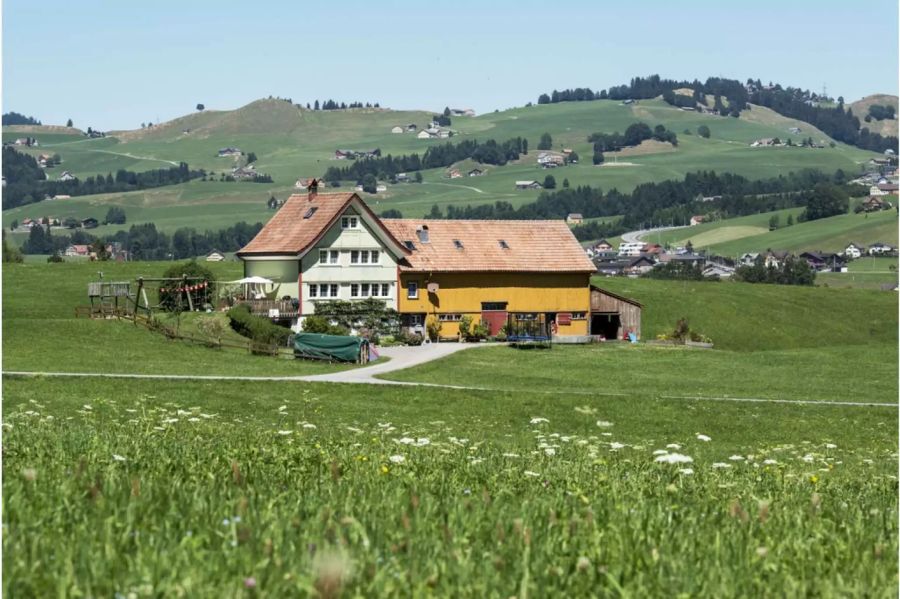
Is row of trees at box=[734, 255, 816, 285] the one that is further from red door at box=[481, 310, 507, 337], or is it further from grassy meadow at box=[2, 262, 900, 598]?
grassy meadow at box=[2, 262, 900, 598]

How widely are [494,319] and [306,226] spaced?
13399 mm

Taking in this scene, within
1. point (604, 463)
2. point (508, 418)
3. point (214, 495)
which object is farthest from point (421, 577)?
point (508, 418)

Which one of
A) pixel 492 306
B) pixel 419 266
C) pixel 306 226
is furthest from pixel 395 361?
pixel 492 306

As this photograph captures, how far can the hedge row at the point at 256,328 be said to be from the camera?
6600cm

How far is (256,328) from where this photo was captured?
67.6m

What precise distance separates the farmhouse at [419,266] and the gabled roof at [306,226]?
0.20 feet

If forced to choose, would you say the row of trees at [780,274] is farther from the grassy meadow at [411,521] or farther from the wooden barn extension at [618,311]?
Result: the grassy meadow at [411,521]

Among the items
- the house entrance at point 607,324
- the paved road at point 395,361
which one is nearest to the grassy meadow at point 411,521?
the paved road at point 395,361

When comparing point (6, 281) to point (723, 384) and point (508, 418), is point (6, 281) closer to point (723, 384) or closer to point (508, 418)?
point (723, 384)

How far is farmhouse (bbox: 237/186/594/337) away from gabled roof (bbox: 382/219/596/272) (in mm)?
66

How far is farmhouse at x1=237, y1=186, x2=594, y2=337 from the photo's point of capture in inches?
3162

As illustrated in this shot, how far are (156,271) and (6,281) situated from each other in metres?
13.2

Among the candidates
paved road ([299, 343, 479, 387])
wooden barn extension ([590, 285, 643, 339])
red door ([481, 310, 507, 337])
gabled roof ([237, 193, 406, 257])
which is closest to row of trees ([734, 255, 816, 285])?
wooden barn extension ([590, 285, 643, 339])

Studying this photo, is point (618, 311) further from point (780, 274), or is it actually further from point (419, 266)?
point (780, 274)
